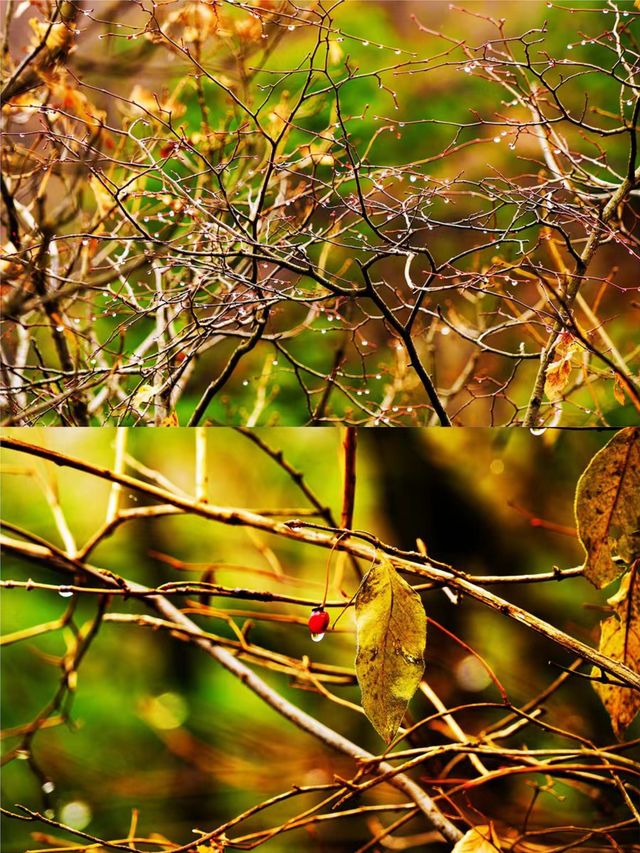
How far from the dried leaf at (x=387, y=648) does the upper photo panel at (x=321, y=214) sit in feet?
0.97

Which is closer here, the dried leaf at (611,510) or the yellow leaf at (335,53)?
the dried leaf at (611,510)

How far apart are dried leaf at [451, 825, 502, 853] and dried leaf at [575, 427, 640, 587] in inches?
12.6

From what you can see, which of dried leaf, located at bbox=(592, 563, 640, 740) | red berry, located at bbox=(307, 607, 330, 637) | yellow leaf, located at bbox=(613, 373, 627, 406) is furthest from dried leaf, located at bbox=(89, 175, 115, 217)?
dried leaf, located at bbox=(592, 563, 640, 740)

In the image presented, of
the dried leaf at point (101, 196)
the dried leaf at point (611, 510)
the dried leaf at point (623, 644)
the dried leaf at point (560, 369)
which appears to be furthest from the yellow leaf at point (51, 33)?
the dried leaf at point (623, 644)

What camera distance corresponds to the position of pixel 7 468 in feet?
3.30

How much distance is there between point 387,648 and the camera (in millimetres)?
792

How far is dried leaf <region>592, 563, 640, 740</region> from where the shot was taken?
34.6 inches

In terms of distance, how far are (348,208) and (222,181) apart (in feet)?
0.57

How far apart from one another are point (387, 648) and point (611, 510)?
29cm

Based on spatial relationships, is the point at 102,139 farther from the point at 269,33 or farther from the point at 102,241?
the point at 269,33

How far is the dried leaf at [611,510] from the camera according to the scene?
0.85 metres

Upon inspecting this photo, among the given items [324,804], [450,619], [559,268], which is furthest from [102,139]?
[324,804]

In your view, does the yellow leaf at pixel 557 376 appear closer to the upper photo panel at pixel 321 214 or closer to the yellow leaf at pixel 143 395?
the upper photo panel at pixel 321 214

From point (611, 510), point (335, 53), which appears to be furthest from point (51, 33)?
point (611, 510)
